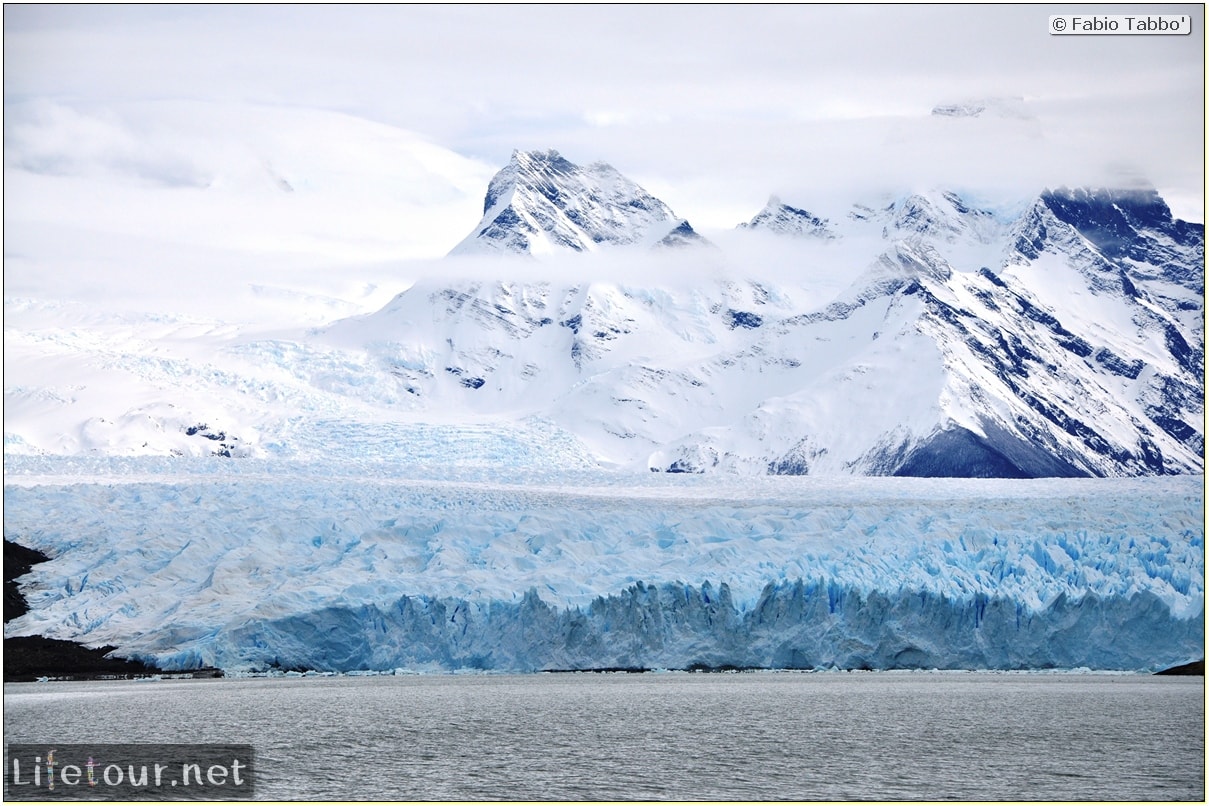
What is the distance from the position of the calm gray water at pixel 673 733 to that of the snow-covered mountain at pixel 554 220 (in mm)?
148356

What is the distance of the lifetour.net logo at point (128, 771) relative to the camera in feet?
78.6

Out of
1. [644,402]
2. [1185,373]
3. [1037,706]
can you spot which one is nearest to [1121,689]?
[1037,706]

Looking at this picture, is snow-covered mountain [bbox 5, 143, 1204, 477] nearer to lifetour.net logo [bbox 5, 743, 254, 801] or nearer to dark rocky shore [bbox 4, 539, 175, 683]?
dark rocky shore [bbox 4, 539, 175, 683]

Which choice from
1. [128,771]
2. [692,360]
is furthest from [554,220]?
[128,771]

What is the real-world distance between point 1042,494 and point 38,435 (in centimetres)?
7382

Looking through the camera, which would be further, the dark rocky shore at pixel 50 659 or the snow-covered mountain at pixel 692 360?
the snow-covered mountain at pixel 692 360

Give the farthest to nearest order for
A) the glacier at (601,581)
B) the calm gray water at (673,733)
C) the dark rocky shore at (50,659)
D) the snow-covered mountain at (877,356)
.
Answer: the snow-covered mountain at (877,356)
the dark rocky shore at (50,659)
the glacier at (601,581)
the calm gray water at (673,733)

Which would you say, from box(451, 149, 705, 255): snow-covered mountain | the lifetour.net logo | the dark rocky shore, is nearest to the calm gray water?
the dark rocky shore

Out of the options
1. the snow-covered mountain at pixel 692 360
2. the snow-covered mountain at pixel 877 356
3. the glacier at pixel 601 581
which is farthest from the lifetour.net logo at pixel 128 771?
the snow-covered mountain at pixel 877 356

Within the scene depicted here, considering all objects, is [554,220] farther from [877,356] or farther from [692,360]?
[877,356]

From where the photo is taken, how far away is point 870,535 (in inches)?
1726

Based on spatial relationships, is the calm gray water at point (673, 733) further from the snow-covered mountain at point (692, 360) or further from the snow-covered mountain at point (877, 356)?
the snow-covered mountain at point (877, 356)

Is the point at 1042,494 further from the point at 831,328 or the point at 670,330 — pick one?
the point at 670,330

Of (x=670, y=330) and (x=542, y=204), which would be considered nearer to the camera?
(x=670, y=330)
